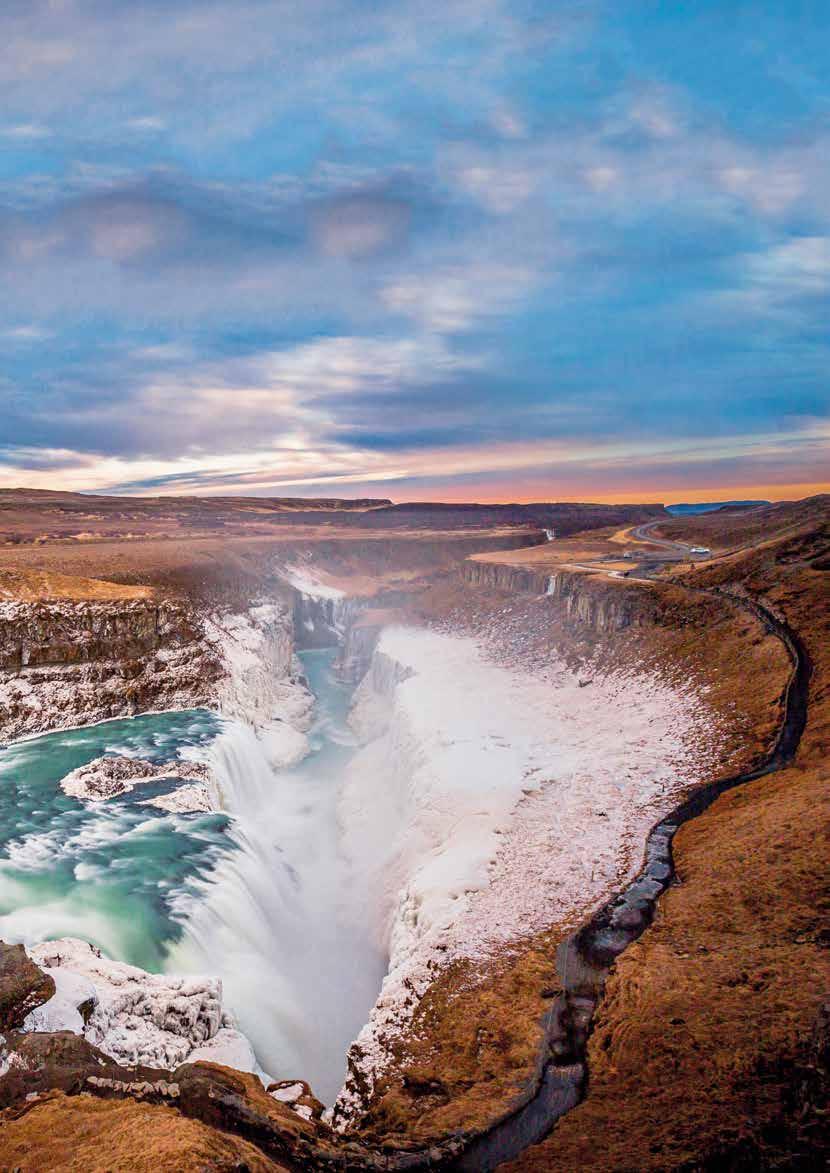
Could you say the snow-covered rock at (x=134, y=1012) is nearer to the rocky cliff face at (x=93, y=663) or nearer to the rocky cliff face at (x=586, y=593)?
the rocky cliff face at (x=93, y=663)

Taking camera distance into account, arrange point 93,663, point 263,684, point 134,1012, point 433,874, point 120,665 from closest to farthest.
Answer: point 134,1012 → point 433,874 → point 93,663 → point 120,665 → point 263,684

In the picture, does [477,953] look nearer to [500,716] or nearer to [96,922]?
[96,922]

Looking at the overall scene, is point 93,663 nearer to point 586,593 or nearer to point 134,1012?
point 134,1012

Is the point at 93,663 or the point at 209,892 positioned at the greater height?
the point at 93,663

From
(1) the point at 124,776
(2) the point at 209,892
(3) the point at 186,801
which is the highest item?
(1) the point at 124,776

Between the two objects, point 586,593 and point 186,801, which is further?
point 586,593

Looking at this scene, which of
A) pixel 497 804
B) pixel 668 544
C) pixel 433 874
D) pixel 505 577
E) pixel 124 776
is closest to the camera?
pixel 433 874

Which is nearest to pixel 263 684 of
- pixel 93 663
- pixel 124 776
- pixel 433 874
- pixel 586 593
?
pixel 93 663
